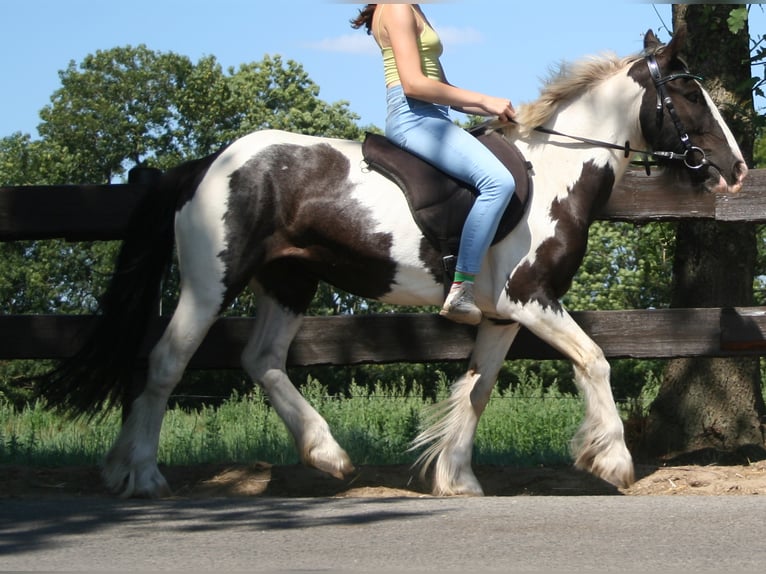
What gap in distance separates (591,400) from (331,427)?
3.19m

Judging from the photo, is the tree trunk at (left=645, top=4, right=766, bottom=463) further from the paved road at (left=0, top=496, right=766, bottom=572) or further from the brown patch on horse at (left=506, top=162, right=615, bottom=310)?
the paved road at (left=0, top=496, right=766, bottom=572)

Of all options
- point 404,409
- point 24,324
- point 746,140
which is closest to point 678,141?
point 746,140

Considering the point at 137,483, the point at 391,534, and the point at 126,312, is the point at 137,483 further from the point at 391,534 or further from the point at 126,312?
the point at 391,534

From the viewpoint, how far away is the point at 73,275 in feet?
116

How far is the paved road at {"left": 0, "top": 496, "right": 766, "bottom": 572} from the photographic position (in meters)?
3.76

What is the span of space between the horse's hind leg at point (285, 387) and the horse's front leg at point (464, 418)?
1.57 feet

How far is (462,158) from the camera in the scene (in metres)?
5.87

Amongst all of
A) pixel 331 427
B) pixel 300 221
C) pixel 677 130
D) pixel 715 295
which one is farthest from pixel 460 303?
pixel 331 427

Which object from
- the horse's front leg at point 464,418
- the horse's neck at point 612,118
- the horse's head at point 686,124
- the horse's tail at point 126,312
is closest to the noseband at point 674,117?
the horse's head at point 686,124

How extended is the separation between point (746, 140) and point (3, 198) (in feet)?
16.5

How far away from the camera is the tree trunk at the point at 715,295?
7.65 meters

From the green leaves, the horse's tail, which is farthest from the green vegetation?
the green leaves

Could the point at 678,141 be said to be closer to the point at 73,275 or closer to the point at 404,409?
the point at 404,409

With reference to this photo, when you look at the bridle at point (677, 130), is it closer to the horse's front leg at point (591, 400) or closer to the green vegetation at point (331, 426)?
the horse's front leg at point (591, 400)
